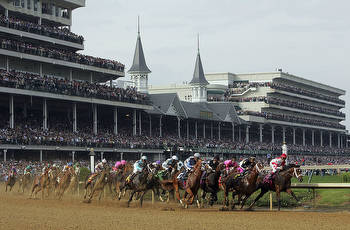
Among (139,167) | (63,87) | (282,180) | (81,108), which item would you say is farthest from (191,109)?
(282,180)

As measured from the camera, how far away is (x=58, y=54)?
57062mm

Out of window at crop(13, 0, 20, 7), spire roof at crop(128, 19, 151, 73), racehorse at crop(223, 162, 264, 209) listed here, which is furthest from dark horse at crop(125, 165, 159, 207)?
spire roof at crop(128, 19, 151, 73)

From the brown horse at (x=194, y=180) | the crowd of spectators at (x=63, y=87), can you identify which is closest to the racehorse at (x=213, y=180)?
the brown horse at (x=194, y=180)

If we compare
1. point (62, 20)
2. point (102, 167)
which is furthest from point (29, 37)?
point (102, 167)

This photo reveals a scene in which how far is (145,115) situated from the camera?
68875mm

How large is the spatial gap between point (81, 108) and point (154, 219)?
4190 centimetres

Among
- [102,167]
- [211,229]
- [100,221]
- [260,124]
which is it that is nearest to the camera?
[211,229]

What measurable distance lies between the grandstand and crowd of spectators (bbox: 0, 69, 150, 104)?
0.08 m

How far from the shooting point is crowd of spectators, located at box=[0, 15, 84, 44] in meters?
53.0

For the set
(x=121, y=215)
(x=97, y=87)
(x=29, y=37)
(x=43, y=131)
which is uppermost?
(x=29, y=37)

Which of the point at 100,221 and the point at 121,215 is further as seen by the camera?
the point at 121,215

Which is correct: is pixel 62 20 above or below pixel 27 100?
above

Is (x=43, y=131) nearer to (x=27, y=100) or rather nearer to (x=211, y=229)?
(x=27, y=100)

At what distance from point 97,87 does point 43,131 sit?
29.8 feet
